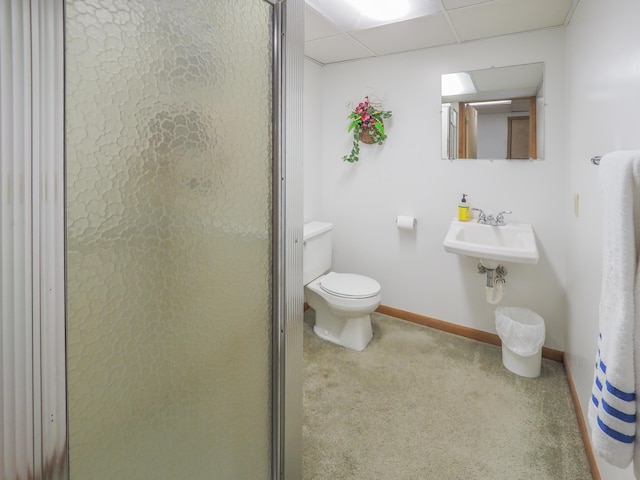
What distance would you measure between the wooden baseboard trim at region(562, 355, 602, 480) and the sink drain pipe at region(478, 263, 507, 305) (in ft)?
1.84


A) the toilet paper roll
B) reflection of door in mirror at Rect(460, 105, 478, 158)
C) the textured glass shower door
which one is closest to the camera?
the textured glass shower door

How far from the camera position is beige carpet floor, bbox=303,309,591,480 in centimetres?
161

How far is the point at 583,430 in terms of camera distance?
175cm

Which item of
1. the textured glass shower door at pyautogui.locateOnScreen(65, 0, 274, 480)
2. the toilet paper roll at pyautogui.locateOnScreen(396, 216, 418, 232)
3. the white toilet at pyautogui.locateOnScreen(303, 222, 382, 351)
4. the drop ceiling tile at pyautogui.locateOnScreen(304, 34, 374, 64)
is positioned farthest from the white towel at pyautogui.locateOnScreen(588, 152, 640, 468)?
the drop ceiling tile at pyautogui.locateOnScreen(304, 34, 374, 64)

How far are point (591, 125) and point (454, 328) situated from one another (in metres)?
1.73

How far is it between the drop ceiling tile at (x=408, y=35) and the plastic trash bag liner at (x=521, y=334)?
188 cm

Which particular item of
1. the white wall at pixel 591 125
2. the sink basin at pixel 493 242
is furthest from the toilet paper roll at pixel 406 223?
the white wall at pixel 591 125

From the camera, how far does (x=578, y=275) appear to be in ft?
6.31

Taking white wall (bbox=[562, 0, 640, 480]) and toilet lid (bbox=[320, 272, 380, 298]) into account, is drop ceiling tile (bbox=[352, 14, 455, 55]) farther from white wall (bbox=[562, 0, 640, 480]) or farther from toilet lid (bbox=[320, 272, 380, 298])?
toilet lid (bbox=[320, 272, 380, 298])

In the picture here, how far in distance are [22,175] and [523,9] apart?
2.50 m

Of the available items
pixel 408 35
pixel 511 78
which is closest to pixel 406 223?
pixel 511 78

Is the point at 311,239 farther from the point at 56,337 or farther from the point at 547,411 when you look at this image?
the point at 56,337

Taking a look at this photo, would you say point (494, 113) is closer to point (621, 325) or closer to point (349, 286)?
point (349, 286)

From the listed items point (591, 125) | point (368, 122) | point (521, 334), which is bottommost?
point (521, 334)
